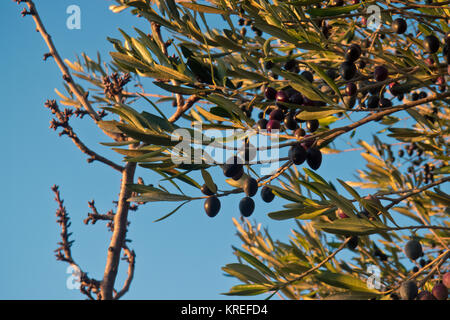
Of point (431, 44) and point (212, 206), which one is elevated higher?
point (431, 44)

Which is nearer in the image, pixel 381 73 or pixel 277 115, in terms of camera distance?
pixel 277 115

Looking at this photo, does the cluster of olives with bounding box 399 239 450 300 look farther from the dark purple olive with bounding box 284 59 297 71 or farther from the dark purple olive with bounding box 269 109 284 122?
the dark purple olive with bounding box 284 59 297 71

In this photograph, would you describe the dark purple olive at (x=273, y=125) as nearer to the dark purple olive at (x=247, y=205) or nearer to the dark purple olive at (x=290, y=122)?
the dark purple olive at (x=290, y=122)

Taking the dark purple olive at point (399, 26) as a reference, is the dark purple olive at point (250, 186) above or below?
below

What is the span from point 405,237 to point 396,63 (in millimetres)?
2053

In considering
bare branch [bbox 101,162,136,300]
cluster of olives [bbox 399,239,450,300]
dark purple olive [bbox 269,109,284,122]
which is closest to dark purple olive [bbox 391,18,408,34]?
dark purple olive [bbox 269,109,284,122]

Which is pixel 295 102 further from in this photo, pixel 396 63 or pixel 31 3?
pixel 31 3

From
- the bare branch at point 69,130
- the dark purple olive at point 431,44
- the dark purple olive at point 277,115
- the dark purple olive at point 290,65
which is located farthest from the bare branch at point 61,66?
the dark purple olive at point 431,44

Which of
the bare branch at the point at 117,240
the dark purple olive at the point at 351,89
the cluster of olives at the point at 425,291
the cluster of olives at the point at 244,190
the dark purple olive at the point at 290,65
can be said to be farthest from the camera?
the bare branch at the point at 117,240

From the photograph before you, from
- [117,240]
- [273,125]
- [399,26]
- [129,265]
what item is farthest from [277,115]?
[129,265]

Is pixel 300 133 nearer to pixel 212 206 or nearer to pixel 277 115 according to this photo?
pixel 277 115
